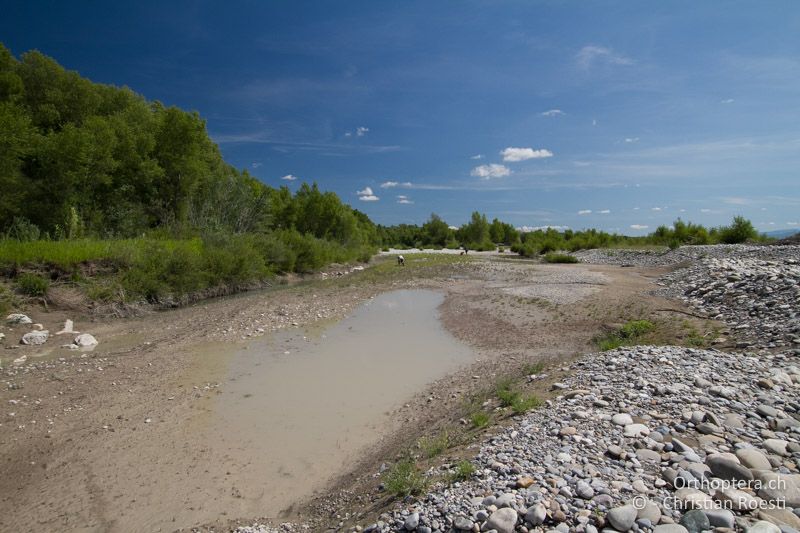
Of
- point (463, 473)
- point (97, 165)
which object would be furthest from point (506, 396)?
point (97, 165)

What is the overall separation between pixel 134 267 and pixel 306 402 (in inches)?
653

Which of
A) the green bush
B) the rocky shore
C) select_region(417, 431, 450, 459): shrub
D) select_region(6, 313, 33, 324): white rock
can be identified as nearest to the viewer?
the rocky shore

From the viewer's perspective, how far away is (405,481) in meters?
4.30

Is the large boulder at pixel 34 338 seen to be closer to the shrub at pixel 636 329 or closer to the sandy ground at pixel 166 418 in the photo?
the sandy ground at pixel 166 418

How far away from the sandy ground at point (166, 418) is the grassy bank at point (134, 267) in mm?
2623

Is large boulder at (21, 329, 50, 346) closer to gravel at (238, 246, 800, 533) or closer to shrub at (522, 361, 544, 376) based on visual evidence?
gravel at (238, 246, 800, 533)

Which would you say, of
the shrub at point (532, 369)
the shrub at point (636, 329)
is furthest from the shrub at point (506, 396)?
the shrub at point (636, 329)

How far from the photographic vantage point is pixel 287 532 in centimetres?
441

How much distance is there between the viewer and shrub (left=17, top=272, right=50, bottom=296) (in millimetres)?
15094

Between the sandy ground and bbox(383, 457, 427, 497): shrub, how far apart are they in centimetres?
21

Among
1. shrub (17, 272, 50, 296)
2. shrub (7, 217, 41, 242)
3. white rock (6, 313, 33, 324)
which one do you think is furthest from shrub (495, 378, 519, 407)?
shrub (7, 217, 41, 242)

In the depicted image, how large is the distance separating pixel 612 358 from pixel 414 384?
4559 mm

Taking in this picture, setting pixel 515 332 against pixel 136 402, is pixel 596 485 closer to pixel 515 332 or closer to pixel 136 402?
pixel 136 402

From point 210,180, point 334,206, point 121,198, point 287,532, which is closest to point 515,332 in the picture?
point 287,532
